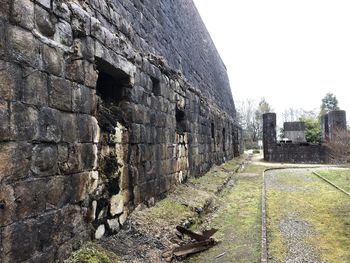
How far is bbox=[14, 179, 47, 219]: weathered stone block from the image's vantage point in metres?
3.61

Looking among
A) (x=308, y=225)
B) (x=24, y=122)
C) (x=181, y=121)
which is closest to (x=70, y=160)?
(x=24, y=122)

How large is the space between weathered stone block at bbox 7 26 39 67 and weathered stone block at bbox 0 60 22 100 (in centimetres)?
12

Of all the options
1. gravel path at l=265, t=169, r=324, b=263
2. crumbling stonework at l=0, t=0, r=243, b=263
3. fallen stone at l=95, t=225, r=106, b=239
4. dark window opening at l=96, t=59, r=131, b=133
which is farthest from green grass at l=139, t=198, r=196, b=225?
gravel path at l=265, t=169, r=324, b=263

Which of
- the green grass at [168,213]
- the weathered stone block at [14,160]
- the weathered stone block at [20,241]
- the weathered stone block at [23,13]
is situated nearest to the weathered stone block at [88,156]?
the weathered stone block at [14,160]

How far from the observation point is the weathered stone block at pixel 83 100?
475 cm

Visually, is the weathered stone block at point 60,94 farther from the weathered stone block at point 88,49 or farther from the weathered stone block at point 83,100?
the weathered stone block at point 88,49

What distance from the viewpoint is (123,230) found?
608 cm

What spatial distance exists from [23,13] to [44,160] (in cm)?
151

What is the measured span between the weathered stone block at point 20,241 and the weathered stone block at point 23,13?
195 centimetres

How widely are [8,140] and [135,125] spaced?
3.48 m

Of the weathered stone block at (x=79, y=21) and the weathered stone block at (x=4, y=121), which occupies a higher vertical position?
the weathered stone block at (x=79, y=21)

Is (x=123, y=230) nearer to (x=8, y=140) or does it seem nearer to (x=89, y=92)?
(x=89, y=92)

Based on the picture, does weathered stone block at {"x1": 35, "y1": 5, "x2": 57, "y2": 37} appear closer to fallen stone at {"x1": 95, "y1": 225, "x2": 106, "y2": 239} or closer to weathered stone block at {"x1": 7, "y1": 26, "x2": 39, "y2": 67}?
weathered stone block at {"x1": 7, "y1": 26, "x2": 39, "y2": 67}

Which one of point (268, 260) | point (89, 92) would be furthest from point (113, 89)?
point (268, 260)
